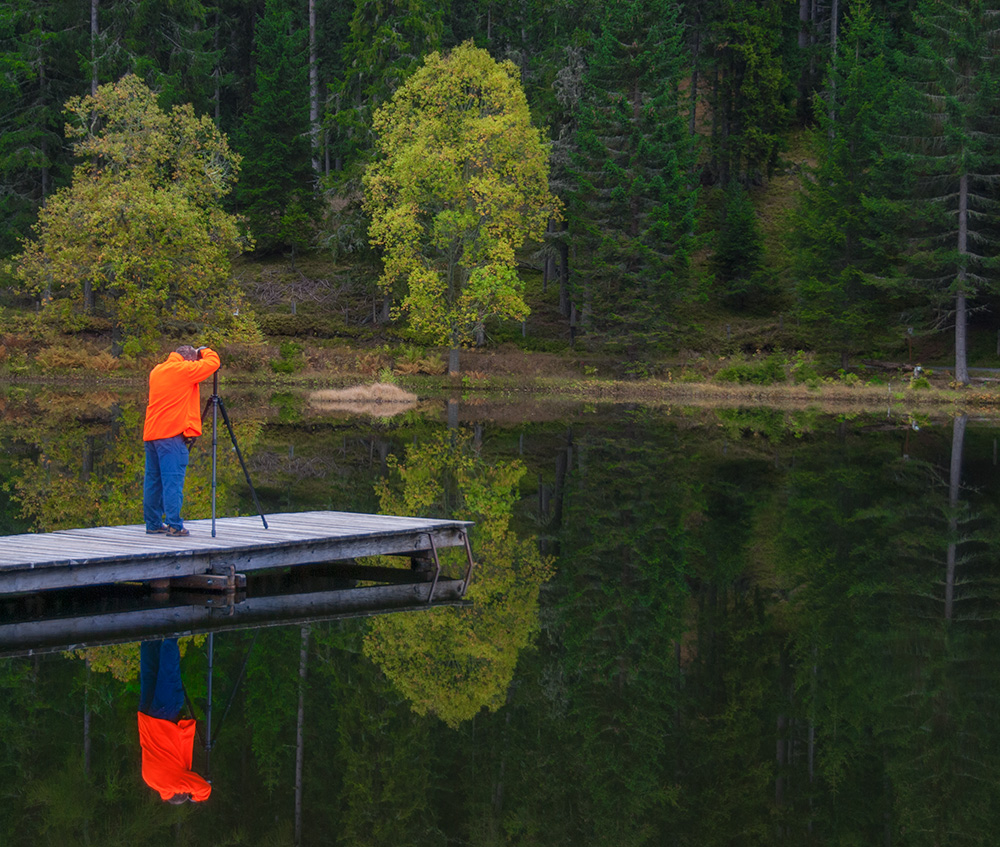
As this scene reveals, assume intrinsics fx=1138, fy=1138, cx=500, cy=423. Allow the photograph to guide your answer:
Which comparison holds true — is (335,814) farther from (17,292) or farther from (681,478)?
(17,292)

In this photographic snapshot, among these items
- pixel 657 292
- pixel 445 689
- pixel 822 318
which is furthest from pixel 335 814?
pixel 822 318

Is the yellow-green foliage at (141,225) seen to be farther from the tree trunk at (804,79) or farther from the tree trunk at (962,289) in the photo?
the tree trunk at (804,79)

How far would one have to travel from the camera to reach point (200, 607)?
10.8m

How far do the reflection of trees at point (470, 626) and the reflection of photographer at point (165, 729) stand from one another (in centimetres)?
163

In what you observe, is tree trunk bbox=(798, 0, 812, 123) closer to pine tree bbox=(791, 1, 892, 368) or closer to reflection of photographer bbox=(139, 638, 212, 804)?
pine tree bbox=(791, 1, 892, 368)

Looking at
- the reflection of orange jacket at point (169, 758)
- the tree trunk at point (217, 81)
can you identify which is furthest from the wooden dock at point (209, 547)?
the tree trunk at point (217, 81)

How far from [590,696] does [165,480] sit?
5.31 metres

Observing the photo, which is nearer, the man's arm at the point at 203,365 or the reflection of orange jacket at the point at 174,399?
the man's arm at the point at 203,365

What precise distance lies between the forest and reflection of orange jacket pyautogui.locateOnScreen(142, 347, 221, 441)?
30.0 m

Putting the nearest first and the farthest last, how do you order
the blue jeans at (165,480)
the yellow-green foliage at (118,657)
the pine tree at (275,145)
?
the yellow-green foliage at (118,657)
the blue jeans at (165,480)
the pine tree at (275,145)

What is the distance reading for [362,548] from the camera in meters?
12.2

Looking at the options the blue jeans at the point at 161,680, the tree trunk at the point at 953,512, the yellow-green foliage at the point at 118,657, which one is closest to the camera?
the blue jeans at the point at 161,680

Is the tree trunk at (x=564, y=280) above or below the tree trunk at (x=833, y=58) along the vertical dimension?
below

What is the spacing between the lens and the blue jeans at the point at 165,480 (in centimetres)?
1148
